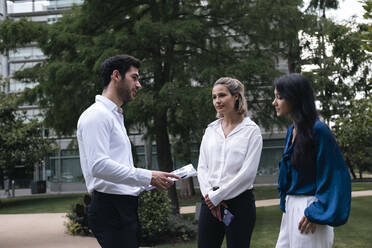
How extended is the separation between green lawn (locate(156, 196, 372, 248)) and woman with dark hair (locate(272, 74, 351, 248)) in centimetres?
591

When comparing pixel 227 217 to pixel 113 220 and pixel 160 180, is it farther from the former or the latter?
pixel 113 220

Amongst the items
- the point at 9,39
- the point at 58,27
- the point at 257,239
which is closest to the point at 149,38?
the point at 58,27

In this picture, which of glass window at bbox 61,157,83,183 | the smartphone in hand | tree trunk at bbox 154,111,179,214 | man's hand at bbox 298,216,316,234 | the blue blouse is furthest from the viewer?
glass window at bbox 61,157,83,183

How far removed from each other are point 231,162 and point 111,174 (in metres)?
1.34

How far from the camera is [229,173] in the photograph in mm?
3979

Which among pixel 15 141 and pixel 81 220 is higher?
pixel 15 141

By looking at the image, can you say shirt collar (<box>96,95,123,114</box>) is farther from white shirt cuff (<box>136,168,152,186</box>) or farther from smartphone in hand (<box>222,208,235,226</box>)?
smartphone in hand (<box>222,208,235,226</box>)

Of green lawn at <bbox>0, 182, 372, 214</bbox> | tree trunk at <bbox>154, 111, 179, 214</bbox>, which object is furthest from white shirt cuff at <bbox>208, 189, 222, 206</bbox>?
green lawn at <bbox>0, 182, 372, 214</bbox>

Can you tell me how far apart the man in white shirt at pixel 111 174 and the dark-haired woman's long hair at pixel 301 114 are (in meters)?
0.90

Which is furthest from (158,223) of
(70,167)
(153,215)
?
(70,167)

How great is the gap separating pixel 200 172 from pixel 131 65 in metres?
1.31

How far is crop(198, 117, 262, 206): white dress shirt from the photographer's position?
Answer: 388cm

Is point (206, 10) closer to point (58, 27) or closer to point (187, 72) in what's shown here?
point (187, 72)

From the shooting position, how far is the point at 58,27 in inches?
495
